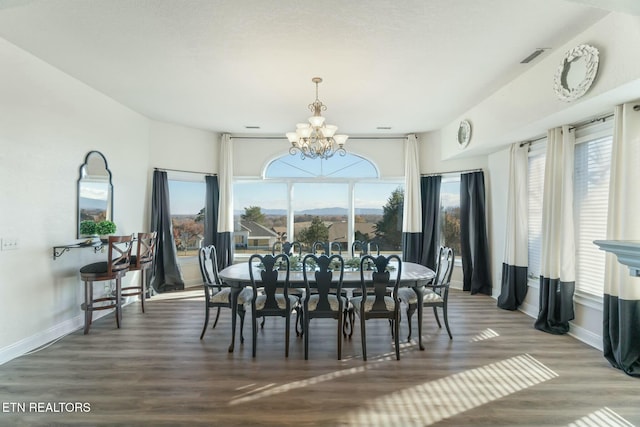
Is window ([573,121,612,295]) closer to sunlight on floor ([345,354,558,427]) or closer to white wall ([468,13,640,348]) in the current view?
white wall ([468,13,640,348])

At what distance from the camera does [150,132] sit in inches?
218

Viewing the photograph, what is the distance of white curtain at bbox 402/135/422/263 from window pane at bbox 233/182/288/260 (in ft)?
7.82

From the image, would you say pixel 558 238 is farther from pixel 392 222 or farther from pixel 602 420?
pixel 392 222

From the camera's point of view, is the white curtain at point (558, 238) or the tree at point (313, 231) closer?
the white curtain at point (558, 238)

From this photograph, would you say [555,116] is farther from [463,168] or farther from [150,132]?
[150,132]

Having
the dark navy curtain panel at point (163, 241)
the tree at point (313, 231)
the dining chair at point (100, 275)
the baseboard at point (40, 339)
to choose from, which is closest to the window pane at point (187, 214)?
the dark navy curtain panel at point (163, 241)

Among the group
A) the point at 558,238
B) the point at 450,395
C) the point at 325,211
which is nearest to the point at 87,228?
the point at 325,211

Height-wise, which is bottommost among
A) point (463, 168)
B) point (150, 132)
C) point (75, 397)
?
point (75, 397)

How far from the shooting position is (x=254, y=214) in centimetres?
665

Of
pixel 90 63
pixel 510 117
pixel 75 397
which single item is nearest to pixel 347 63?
pixel 510 117

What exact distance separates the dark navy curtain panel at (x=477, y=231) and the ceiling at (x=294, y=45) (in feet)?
5.44

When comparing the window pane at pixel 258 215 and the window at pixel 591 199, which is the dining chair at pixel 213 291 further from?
the window at pixel 591 199

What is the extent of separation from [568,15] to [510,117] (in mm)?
1528

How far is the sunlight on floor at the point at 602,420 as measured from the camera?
2.16m
